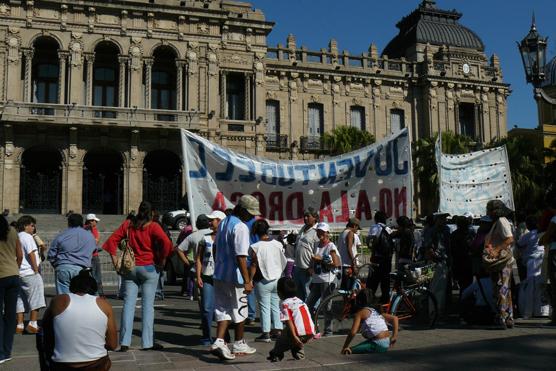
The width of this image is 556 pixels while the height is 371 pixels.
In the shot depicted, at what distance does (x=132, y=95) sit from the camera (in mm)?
31953

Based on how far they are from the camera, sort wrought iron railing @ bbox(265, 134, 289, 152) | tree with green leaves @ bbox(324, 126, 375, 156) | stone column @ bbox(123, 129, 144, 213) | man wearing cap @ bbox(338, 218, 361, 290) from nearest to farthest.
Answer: man wearing cap @ bbox(338, 218, 361, 290), stone column @ bbox(123, 129, 144, 213), tree with green leaves @ bbox(324, 126, 375, 156), wrought iron railing @ bbox(265, 134, 289, 152)

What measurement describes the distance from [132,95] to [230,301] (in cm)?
2700

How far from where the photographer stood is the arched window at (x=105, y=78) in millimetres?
33781

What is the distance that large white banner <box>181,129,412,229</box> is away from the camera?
9375 millimetres

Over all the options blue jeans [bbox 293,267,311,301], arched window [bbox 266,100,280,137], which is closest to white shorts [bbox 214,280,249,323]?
blue jeans [bbox 293,267,311,301]

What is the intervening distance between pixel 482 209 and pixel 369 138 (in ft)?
87.1

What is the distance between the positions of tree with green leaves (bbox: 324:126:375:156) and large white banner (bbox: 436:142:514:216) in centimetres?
2533

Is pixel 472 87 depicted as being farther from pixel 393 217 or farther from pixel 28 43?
pixel 393 217

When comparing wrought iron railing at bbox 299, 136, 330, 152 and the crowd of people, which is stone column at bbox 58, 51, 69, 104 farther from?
the crowd of people

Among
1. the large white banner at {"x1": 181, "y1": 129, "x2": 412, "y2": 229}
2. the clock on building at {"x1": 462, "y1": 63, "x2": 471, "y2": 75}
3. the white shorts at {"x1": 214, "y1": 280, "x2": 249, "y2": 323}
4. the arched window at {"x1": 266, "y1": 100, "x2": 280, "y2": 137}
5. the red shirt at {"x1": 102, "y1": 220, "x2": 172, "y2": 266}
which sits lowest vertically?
the white shorts at {"x1": 214, "y1": 280, "x2": 249, "y2": 323}

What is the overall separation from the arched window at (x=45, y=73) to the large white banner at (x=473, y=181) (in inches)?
1069

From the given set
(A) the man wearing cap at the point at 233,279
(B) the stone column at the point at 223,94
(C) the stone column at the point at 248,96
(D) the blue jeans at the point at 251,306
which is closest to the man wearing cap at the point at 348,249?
(D) the blue jeans at the point at 251,306

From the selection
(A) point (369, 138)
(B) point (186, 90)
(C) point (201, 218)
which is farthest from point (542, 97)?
(A) point (369, 138)

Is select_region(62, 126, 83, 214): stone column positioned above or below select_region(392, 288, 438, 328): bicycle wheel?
above
